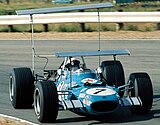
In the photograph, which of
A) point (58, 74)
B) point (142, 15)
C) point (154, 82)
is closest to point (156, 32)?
point (142, 15)

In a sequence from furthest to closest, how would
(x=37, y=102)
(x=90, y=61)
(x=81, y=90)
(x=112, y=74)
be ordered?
1. (x=90, y=61)
2. (x=112, y=74)
3. (x=37, y=102)
4. (x=81, y=90)

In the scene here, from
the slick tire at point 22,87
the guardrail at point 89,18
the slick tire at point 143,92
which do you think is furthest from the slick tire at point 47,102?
the guardrail at point 89,18

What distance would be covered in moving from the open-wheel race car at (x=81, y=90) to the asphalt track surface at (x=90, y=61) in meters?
0.24

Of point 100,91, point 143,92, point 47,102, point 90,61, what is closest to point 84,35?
point 90,61

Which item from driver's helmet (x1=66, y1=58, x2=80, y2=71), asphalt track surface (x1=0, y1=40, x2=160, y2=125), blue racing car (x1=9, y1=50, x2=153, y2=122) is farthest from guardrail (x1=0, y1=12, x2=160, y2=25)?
driver's helmet (x1=66, y1=58, x2=80, y2=71)

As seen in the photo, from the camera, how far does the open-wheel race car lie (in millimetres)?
11180

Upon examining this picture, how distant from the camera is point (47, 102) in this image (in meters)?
11.2

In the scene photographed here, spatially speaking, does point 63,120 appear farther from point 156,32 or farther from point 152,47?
point 156,32

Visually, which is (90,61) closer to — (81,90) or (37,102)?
(37,102)

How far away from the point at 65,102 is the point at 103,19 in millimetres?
18715

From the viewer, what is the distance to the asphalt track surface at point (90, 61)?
1178 centimetres

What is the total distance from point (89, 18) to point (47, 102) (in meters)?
19.1

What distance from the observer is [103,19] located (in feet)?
98.0

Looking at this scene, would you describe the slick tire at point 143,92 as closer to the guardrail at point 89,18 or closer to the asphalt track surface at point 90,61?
the asphalt track surface at point 90,61
